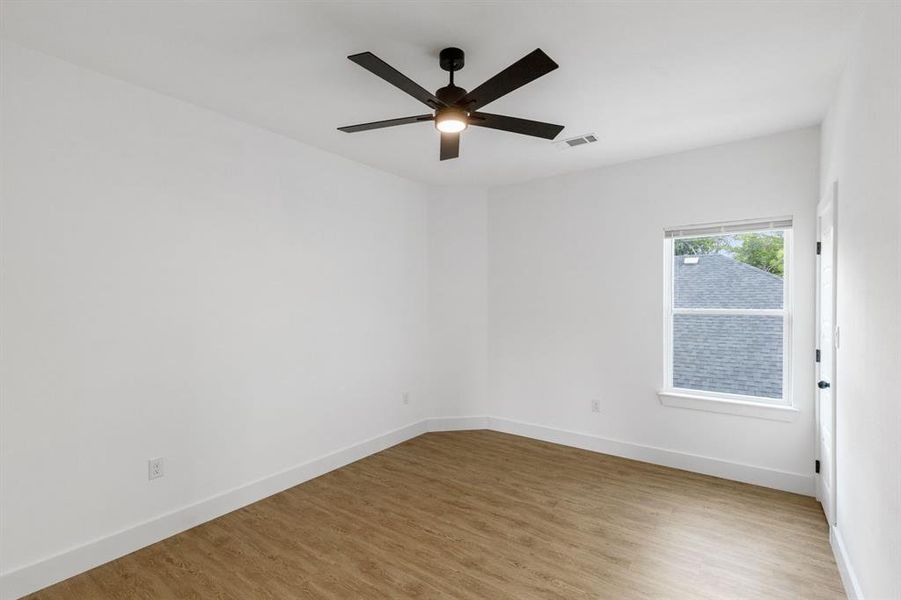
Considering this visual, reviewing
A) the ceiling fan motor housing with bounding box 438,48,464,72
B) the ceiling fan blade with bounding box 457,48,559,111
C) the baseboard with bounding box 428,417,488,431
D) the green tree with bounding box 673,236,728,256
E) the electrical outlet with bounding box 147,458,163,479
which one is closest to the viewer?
the ceiling fan blade with bounding box 457,48,559,111

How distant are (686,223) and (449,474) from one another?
2.93m

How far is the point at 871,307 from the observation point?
1.79 metres

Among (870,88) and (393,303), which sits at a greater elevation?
(870,88)

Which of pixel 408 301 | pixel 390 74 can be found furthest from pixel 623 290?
pixel 390 74

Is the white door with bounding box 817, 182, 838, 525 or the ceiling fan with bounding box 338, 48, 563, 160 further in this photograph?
the white door with bounding box 817, 182, 838, 525

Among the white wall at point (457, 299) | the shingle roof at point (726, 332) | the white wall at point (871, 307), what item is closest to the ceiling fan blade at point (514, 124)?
the white wall at point (871, 307)

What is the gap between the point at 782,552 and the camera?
261 centimetres

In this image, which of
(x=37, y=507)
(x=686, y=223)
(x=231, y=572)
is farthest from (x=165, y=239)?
(x=686, y=223)

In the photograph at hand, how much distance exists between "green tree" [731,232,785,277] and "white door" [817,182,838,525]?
328mm

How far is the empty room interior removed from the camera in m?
2.10

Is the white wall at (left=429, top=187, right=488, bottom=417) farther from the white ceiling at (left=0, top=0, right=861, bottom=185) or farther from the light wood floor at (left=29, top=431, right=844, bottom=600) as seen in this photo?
the white ceiling at (left=0, top=0, right=861, bottom=185)

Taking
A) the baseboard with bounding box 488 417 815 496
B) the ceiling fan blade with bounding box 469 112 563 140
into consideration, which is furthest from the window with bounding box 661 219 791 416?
the ceiling fan blade with bounding box 469 112 563 140

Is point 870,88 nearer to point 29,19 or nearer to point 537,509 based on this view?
point 537,509

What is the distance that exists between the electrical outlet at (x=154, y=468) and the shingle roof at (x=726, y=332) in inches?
157
